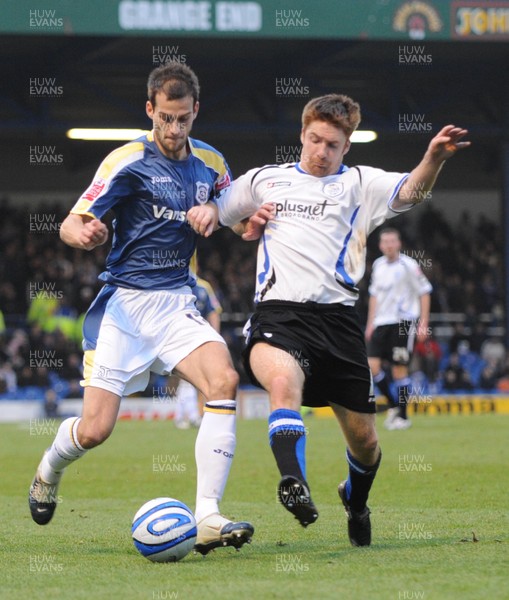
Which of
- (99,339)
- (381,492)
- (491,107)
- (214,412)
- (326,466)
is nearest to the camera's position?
(214,412)

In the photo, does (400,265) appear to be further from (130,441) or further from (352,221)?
(352,221)

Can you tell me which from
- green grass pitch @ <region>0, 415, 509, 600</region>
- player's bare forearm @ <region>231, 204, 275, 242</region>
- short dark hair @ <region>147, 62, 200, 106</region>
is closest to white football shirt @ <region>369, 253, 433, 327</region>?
green grass pitch @ <region>0, 415, 509, 600</region>

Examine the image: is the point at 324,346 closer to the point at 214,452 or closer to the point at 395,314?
the point at 214,452

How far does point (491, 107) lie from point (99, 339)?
2200cm

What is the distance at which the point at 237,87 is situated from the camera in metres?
24.5

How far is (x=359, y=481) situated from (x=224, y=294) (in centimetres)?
2042

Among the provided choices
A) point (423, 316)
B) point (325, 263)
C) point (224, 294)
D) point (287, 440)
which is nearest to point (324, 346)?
point (325, 263)

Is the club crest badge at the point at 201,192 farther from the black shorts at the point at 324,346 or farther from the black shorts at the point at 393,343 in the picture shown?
the black shorts at the point at 393,343

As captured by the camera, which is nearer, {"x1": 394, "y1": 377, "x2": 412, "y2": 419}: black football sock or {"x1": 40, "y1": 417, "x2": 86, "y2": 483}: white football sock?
{"x1": 40, "y1": 417, "x2": 86, "y2": 483}: white football sock

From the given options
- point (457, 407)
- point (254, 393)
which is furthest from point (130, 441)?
point (457, 407)

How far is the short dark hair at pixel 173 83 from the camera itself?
618cm

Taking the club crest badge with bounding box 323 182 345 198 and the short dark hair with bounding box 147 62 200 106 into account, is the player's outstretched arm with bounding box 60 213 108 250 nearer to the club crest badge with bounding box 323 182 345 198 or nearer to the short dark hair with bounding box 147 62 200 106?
the short dark hair with bounding box 147 62 200 106

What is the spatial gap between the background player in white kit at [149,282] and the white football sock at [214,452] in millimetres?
16

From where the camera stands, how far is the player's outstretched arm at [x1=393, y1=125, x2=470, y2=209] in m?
5.79
